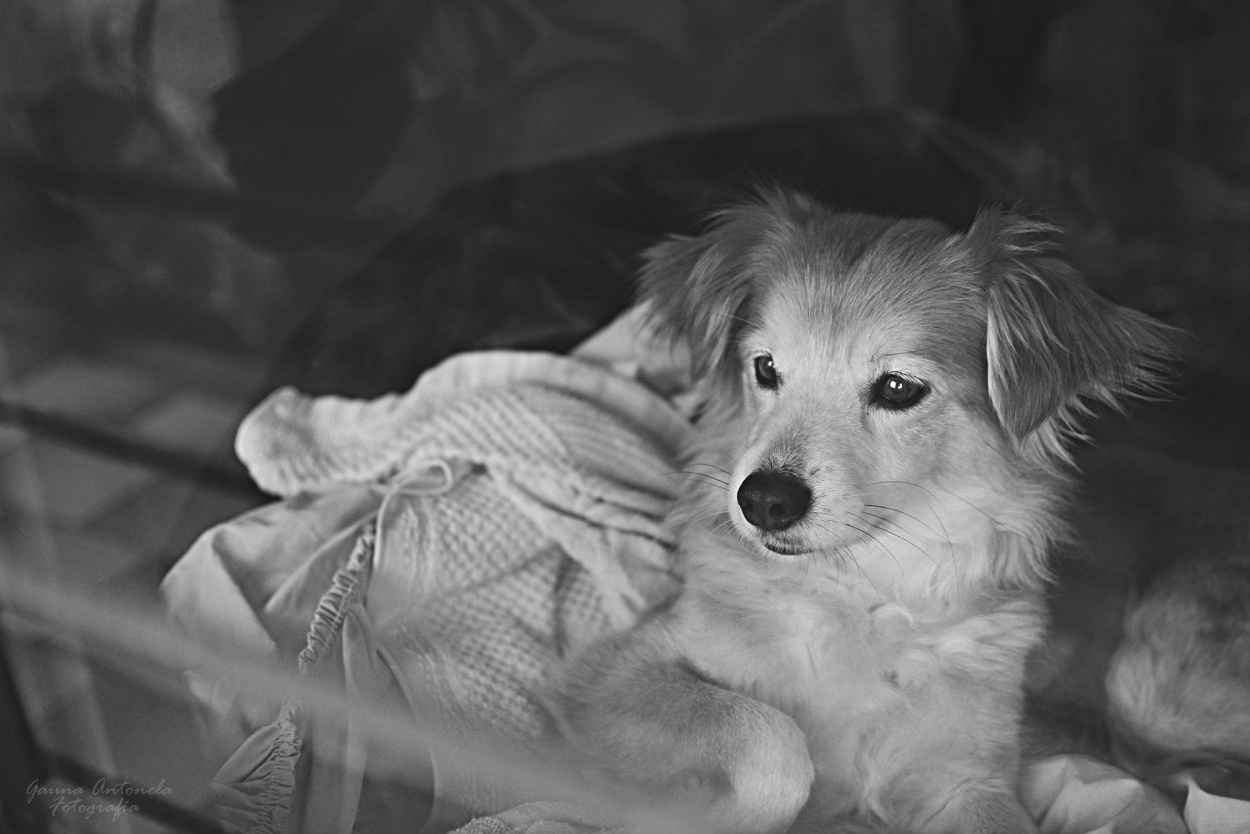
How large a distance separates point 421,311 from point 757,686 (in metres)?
1.10

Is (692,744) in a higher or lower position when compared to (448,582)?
higher

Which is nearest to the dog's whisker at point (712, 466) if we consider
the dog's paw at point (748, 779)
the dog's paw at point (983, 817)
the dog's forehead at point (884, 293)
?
the dog's forehead at point (884, 293)

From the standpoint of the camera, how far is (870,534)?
1514 millimetres

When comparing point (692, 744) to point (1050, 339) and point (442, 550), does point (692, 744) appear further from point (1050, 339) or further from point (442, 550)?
point (1050, 339)

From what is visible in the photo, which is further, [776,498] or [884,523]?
[884,523]

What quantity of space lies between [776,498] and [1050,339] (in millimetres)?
434

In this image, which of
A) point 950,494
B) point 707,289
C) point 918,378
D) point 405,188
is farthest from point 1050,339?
point 405,188

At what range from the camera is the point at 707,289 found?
→ 66.8 inches

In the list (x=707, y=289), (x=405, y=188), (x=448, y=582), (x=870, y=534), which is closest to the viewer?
(x=870, y=534)

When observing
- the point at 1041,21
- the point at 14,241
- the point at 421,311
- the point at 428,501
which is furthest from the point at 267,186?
the point at 1041,21

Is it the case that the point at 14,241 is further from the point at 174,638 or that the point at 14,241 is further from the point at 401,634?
the point at 401,634

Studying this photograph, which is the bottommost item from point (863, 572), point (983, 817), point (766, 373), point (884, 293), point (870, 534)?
point (983, 817)

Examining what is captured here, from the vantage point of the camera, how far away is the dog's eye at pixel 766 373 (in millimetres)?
1578

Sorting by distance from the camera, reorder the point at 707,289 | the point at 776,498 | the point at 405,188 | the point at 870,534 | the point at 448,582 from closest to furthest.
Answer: the point at 776,498 → the point at 870,534 → the point at 707,289 → the point at 448,582 → the point at 405,188
